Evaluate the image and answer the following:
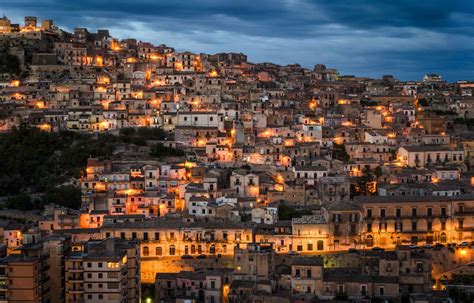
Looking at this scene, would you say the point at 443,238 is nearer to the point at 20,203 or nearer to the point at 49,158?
the point at 20,203

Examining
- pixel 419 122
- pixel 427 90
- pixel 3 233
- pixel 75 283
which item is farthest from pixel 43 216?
pixel 427 90

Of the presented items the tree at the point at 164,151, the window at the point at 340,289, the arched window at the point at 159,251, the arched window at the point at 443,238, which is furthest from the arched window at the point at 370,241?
the tree at the point at 164,151

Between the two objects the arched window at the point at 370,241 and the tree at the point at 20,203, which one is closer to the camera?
the arched window at the point at 370,241

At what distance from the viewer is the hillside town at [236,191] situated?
26.2m

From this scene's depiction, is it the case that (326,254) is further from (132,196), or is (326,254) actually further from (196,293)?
(132,196)

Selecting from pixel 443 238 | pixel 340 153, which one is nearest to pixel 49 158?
pixel 340 153

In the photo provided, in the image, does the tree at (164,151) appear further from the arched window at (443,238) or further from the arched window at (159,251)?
the arched window at (443,238)

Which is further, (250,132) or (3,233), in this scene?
(250,132)

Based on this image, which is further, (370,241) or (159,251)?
(370,241)

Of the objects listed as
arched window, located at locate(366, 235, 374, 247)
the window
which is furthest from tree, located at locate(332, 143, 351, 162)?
the window

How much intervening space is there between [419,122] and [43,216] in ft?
77.2

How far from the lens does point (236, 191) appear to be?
1362 inches

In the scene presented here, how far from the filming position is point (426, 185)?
1340 inches

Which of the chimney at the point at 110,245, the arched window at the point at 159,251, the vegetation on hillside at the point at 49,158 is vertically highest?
the vegetation on hillside at the point at 49,158
